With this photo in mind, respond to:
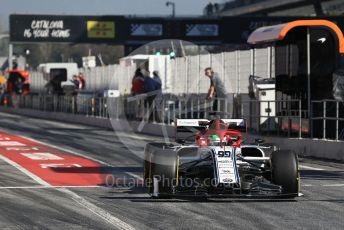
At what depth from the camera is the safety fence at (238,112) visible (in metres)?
21.7

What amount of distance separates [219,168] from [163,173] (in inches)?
29.0

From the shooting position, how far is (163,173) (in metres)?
12.4

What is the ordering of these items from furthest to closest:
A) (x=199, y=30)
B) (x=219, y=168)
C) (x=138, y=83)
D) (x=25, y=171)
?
(x=199, y=30) < (x=138, y=83) < (x=25, y=171) < (x=219, y=168)

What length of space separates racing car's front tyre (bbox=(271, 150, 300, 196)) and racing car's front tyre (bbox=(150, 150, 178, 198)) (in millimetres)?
1282

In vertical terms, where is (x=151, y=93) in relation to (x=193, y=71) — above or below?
below

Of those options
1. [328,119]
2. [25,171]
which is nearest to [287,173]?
[25,171]

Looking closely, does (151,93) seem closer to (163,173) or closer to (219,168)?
(163,173)

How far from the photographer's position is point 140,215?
1099cm

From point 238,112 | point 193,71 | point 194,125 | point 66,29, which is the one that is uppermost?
point 66,29

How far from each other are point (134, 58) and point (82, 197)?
31407 millimetres

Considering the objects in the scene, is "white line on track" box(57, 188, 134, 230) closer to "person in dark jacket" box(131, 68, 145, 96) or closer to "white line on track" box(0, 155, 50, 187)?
"white line on track" box(0, 155, 50, 187)

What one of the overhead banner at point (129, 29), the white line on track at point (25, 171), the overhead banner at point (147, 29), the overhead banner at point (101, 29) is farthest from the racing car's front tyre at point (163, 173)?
the overhead banner at point (147, 29)

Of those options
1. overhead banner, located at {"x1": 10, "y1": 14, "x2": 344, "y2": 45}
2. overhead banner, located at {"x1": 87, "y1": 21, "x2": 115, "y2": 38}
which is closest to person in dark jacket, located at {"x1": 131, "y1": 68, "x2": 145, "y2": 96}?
overhead banner, located at {"x1": 10, "y1": 14, "x2": 344, "y2": 45}

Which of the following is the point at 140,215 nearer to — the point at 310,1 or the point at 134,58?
the point at 134,58
